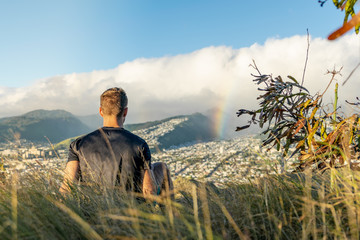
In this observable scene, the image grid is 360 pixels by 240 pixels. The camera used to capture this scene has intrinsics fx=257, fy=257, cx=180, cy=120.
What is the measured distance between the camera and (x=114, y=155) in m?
3.46

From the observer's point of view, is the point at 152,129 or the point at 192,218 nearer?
the point at 192,218

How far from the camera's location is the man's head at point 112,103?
3734 mm

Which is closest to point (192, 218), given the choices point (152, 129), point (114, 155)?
point (114, 155)

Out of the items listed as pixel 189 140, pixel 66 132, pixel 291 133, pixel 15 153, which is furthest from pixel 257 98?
pixel 66 132

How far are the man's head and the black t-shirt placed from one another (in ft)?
0.83

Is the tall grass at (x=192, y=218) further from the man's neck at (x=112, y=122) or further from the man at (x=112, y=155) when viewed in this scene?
the man's neck at (x=112, y=122)

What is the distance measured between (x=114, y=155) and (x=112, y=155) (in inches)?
1.7

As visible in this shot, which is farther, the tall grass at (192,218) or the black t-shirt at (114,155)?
the black t-shirt at (114,155)

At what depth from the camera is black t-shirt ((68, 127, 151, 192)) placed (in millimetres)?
3430

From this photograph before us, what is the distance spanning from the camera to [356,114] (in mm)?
3498

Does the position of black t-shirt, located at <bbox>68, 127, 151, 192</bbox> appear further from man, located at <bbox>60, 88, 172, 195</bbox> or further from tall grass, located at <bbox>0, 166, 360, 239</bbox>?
tall grass, located at <bbox>0, 166, 360, 239</bbox>

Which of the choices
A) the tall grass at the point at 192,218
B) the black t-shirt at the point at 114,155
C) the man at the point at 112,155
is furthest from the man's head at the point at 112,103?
the tall grass at the point at 192,218

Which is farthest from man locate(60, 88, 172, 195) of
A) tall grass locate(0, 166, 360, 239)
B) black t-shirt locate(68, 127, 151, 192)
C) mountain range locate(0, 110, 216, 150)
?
mountain range locate(0, 110, 216, 150)

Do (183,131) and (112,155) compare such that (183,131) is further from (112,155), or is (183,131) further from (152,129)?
(112,155)
